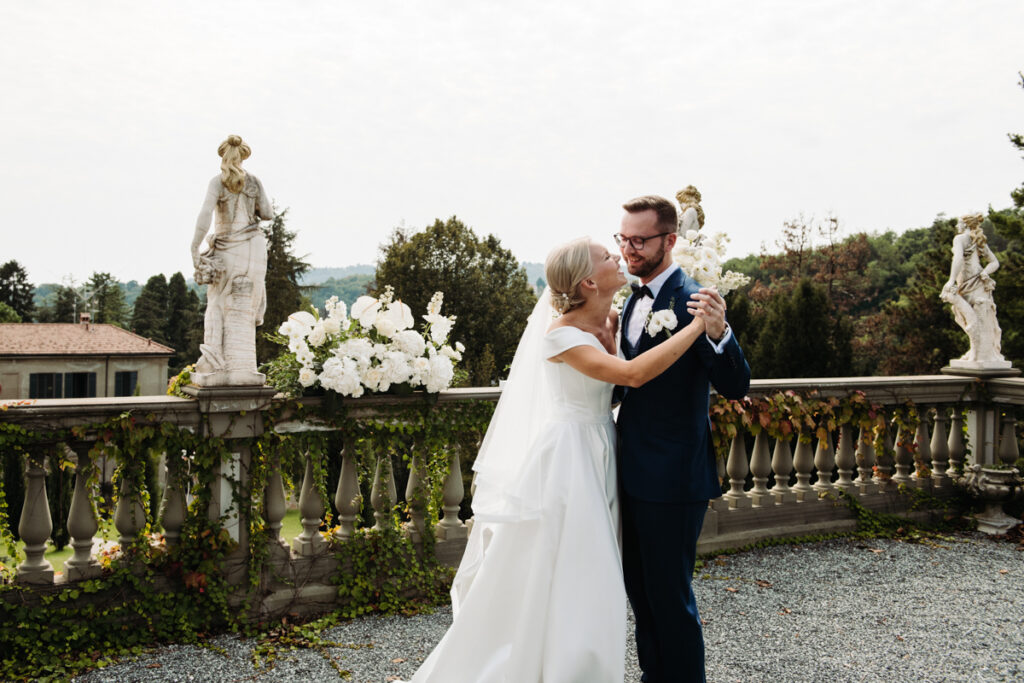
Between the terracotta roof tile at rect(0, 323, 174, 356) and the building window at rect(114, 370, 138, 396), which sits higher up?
the terracotta roof tile at rect(0, 323, 174, 356)

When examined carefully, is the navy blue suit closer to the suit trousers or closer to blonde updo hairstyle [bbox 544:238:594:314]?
the suit trousers

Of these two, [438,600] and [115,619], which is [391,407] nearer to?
[438,600]

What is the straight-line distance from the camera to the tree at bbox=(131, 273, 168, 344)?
46875 millimetres

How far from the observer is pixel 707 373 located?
9.57 ft

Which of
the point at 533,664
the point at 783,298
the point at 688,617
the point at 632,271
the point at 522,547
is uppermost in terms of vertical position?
the point at 783,298

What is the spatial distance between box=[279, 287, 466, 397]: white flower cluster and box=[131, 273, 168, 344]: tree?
46162mm

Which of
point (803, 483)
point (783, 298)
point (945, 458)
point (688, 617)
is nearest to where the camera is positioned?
point (688, 617)

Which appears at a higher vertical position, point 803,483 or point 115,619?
point 803,483

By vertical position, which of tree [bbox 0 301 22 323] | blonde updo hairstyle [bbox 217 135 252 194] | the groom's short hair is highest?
tree [bbox 0 301 22 323]

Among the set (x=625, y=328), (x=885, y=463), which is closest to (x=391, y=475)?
(x=625, y=328)

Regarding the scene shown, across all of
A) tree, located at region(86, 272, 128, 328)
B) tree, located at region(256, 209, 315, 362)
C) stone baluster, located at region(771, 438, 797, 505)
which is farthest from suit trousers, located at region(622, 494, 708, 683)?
tree, located at region(86, 272, 128, 328)

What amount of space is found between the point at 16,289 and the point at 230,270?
50864 millimetres

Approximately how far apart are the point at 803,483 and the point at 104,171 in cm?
919

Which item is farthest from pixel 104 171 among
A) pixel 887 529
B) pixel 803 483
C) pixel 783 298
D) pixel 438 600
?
pixel 783 298
